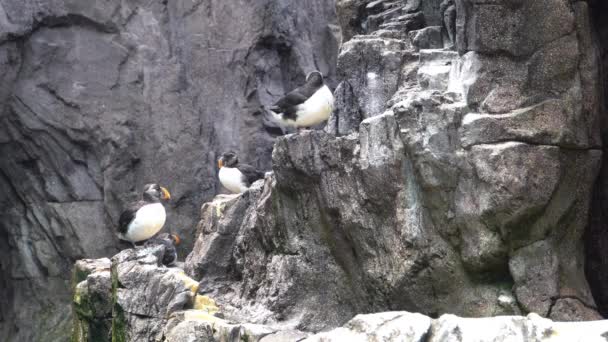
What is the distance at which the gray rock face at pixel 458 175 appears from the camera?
6.51m

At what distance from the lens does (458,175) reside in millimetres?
6723

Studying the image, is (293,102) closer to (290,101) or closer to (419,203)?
(290,101)

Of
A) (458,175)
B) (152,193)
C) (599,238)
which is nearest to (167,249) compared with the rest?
(152,193)

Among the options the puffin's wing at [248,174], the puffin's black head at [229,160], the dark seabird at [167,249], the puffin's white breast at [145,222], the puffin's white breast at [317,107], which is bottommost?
the dark seabird at [167,249]

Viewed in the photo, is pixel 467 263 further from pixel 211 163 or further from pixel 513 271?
pixel 211 163

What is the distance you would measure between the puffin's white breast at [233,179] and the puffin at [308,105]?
2.49 metres

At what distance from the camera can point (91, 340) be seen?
29.5 feet

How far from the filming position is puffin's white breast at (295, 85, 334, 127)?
8828mm

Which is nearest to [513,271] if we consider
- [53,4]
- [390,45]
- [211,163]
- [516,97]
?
[516,97]

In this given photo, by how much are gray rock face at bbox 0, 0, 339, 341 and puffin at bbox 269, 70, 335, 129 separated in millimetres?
4569

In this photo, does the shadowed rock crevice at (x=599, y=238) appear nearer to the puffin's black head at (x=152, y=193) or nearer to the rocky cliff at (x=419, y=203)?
the rocky cliff at (x=419, y=203)

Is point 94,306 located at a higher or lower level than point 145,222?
lower

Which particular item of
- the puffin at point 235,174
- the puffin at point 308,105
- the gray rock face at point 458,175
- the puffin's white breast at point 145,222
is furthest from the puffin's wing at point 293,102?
the puffin at point 235,174

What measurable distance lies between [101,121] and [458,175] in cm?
752
